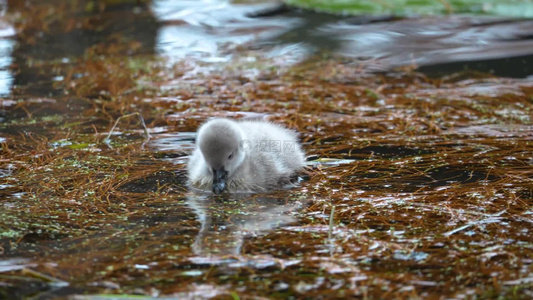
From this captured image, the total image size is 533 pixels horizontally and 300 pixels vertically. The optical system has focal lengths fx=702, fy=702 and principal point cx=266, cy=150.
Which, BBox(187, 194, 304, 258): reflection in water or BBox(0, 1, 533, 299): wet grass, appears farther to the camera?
BBox(187, 194, 304, 258): reflection in water

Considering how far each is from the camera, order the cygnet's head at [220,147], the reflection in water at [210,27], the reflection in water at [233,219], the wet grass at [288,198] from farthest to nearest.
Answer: the reflection in water at [210,27] < the cygnet's head at [220,147] < the reflection in water at [233,219] < the wet grass at [288,198]

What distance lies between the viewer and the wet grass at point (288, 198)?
2.74 metres

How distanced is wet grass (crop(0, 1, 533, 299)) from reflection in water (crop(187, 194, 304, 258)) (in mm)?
11

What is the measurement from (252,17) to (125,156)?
5404 mm

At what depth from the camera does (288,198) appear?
12.3 feet

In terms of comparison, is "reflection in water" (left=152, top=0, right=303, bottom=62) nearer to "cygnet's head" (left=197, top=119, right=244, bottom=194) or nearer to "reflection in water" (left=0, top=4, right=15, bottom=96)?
"reflection in water" (left=0, top=4, right=15, bottom=96)

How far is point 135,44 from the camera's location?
8062 millimetres

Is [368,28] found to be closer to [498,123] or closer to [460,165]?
[498,123]

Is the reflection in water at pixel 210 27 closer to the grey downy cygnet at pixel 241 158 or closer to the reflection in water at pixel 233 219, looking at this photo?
the grey downy cygnet at pixel 241 158

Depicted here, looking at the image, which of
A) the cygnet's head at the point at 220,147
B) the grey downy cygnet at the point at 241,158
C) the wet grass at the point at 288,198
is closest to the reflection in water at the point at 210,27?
the wet grass at the point at 288,198

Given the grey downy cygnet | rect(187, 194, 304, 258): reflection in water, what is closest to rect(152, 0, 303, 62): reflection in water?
the grey downy cygnet

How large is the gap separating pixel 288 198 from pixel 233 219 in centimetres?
44

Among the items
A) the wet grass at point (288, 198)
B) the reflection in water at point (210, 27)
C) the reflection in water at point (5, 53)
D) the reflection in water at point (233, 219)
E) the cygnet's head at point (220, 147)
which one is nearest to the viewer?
the wet grass at point (288, 198)

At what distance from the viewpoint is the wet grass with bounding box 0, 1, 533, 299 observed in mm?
2738
